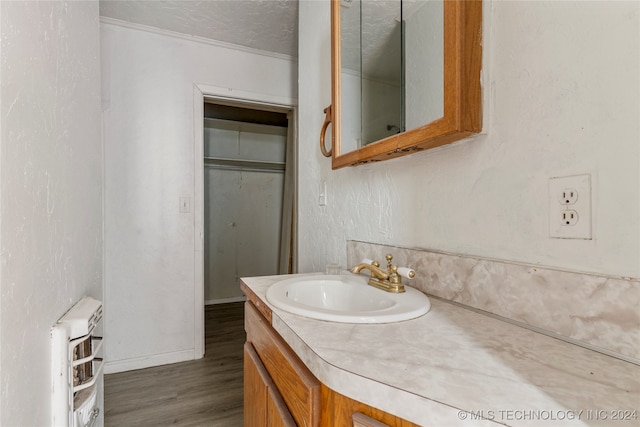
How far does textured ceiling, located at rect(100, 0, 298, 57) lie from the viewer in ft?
6.20

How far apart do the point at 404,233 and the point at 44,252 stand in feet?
3.08

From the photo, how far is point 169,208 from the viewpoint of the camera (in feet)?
7.30

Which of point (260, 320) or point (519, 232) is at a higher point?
point (519, 232)

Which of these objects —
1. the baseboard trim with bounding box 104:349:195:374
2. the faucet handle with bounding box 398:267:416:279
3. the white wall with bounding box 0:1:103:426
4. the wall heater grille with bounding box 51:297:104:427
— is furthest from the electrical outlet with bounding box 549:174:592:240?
the baseboard trim with bounding box 104:349:195:374

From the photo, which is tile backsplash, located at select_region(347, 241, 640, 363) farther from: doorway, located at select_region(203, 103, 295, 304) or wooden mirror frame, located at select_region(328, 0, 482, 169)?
doorway, located at select_region(203, 103, 295, 304)

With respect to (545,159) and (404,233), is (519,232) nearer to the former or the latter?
(545,159)

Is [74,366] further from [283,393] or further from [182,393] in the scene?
[182,393]

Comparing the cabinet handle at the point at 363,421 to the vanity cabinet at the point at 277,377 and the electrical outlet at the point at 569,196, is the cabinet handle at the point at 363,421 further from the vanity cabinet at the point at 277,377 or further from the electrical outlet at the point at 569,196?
the electrical outlet at the point at 569,196

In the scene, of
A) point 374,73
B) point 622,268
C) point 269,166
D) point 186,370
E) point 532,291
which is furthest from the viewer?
point 269,166

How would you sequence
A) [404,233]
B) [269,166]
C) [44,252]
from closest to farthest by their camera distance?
[44,252] → [404,233] → [269,166]

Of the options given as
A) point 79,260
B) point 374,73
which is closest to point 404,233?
point 374,73

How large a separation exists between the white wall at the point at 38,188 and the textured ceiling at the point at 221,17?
0.99 metres

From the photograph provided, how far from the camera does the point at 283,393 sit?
2.28 ft

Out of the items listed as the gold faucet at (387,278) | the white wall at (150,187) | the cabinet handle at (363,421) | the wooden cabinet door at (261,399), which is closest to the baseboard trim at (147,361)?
the white wall at (150,187)
